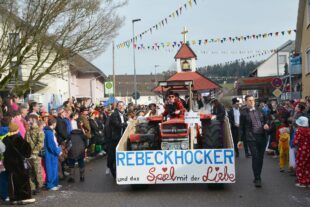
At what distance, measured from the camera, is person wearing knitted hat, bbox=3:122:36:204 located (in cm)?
909

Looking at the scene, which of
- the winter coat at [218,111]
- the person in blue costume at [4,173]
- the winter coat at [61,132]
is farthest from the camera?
the winter coat at [218,111]

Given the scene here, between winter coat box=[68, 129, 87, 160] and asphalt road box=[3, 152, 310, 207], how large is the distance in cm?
66

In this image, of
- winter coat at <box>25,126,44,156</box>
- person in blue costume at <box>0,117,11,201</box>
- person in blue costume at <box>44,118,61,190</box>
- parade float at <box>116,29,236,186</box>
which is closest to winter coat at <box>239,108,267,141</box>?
parade float at <box>116,29,236,186</box>

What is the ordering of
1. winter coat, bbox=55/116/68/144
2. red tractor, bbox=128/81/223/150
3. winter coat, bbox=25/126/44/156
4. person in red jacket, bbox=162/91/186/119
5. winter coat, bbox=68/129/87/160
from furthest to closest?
winter coat, bbox=55/116/68/144 → winter coat, bbox=68/129/87/160 → person in red jacket, bbox=162/91/186/119 → red tractor, bbox=128/81/223/150 → winter coat, bbox=25/126/44/156

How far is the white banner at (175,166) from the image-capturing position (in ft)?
31.9

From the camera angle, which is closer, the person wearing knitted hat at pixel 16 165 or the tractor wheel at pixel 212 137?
the person wearing knitted hat at pixel 16 165

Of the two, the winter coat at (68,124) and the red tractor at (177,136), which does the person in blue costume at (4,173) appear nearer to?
the red tractor at (177,136)

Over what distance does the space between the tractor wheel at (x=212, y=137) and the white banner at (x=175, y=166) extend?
56 cm

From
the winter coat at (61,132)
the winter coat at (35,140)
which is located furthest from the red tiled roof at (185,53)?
the winter coat at (35,140)

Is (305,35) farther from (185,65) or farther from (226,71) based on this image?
(226,71)

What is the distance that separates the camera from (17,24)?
18578 mm

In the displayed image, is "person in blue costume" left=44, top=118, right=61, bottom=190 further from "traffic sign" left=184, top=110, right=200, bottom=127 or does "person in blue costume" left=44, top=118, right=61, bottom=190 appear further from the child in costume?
the child in costume

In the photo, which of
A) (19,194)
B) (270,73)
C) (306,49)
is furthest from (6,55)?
(270,73)

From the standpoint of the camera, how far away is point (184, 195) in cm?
939
